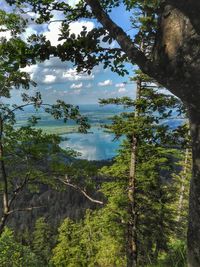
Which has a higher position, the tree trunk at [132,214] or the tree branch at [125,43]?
the tree branch at [125,43]

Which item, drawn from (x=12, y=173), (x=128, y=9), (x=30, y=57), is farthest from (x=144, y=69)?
(x=12, y=173)

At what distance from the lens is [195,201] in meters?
4.96

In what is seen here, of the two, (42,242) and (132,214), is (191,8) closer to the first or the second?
(132,214)

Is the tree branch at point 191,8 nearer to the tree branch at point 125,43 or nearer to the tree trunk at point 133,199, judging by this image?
the tree branch at point 125,43

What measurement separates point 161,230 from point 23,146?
717 inches

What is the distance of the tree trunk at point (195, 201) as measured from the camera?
4898 mm

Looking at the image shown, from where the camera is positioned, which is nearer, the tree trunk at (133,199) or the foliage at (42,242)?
the tree trunk at (133,199)

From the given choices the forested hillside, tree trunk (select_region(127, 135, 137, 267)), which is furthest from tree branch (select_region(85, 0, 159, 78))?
tree trunk (select_region(127, 135, 137, 267))

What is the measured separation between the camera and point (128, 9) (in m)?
7.00

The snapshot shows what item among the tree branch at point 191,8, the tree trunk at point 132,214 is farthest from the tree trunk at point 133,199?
the tree branch at point 191,8

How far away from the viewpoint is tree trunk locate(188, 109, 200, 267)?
16.1ft

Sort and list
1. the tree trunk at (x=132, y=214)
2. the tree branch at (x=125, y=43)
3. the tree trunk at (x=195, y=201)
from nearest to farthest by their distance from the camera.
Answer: the tree trunk at (x=195, y=201) → the tree branch at (x=125, y=43) → the tree trunk at (x=132, y=214)

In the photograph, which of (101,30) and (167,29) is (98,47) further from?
(167,29)

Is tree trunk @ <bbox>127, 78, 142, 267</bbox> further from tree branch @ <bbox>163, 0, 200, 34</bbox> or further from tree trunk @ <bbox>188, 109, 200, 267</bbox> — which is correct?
tree branch @ <bbox>163, 0, 200, 34</bbox>
